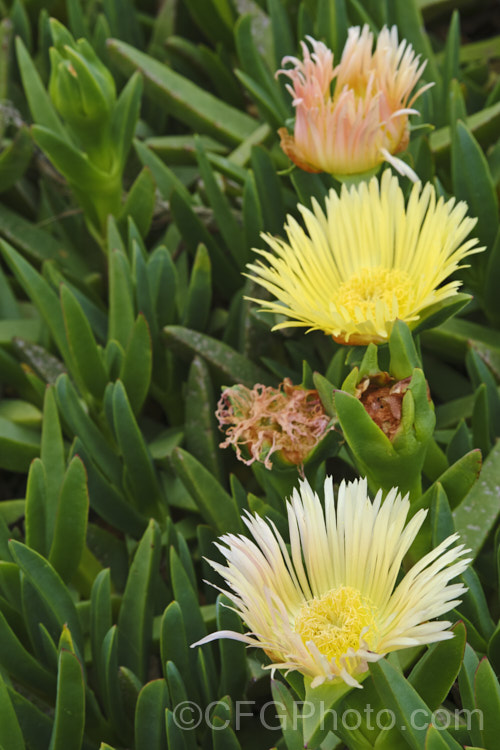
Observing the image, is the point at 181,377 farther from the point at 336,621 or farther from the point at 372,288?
the point at 336,621

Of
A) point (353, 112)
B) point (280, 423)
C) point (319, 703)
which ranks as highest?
point (353, 112)

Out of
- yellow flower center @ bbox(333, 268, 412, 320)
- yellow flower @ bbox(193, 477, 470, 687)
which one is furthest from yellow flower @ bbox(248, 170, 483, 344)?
yellow flower @ bbox(193, 477, 470, 687)

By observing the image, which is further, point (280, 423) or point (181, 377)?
point (181, 377)

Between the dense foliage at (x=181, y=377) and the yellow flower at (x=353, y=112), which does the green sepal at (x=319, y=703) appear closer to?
the dense foliage at (x=181, y=377)

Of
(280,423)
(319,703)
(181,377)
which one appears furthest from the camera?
(181,377)

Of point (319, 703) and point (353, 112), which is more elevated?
point (353, 112)

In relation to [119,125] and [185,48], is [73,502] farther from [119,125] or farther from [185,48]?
[185,48]

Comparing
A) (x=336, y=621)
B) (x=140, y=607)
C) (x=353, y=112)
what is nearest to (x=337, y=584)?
(x=336, y=621)

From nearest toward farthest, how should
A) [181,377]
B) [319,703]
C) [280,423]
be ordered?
[319,703] < [280,423] < [181,377]
